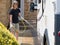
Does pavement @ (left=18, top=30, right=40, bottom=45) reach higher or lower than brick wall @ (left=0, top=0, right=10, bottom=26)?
lower

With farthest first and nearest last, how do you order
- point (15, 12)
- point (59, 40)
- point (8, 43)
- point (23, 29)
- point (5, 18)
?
point (5, 18) < point (23, 29) < point (15, 12) < point (59, 40) < point (8, 43)

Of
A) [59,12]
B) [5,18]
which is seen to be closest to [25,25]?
[5,18]

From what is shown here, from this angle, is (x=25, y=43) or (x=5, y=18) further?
(x=5, y=18)

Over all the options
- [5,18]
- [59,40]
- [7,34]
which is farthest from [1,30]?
[5,18]

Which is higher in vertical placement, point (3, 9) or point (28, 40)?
point (3, 9)

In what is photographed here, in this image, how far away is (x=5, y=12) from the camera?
1812 cm

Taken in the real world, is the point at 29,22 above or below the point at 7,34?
below

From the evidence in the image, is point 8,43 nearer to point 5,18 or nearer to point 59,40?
point 59,40

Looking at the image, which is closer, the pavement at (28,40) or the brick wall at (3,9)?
the pavement at (28,40)

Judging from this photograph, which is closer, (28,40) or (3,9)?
(28,40)

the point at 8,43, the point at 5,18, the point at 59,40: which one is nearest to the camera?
the point at 8,43

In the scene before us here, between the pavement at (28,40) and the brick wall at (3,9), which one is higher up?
the brick wall at (3,9)

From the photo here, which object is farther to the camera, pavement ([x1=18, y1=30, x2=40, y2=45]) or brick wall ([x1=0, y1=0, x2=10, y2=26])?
brick wall ([x1=0, y1=0, x2=10, y2=26])

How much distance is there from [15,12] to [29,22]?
7069 millimetres
